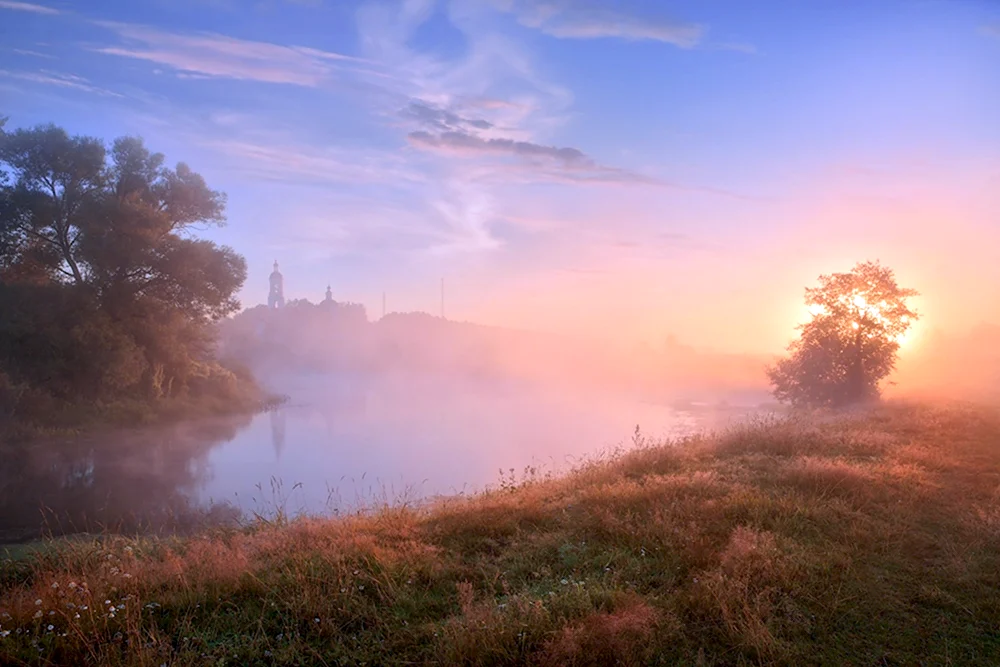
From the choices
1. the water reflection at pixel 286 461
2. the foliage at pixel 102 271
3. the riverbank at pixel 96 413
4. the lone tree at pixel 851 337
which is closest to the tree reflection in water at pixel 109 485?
the water reflection at pixel 286 461

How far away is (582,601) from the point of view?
13.8 ft

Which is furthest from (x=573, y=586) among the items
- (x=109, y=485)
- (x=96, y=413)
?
(x=96, y=413)

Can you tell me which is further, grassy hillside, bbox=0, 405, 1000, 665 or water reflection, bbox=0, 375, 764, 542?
water reflection, bbox=0, 375, 764, 542

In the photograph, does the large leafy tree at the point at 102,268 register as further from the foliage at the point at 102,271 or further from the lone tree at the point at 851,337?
the lone tree at the point at 851,337

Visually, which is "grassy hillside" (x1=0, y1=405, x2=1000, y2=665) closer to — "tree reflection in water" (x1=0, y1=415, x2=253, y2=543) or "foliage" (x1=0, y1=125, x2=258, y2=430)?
"tree reflection in water" (x1=0, y1=415, x2=253, y2=543)

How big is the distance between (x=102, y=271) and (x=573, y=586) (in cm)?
2566

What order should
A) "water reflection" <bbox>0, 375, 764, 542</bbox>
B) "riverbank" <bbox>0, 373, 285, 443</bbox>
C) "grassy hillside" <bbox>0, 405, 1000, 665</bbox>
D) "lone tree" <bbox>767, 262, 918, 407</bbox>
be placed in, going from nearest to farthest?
1. "grassy hillside" <bbox>0, 405, 1000, 665</bbox>
2. "water reflection" <bbox>0, 375, 764, 542</bbox>
3. "riverbank" <bbox>0, 373, 285, 443</bbox>
4. "lone tree" <bbox>767, 262, 918, 407</bbox>

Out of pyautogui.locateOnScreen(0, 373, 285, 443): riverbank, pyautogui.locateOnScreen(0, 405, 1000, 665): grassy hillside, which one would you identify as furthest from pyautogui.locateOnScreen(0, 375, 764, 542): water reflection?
pyautogui.locateOnScreen(0, 405, 1000, 665): grassy hillside

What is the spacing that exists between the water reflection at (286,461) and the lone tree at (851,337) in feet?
22.0

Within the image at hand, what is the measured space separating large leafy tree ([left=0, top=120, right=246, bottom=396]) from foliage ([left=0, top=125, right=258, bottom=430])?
43 millimetres

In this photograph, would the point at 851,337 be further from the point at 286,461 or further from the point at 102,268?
→ the point at 102,268

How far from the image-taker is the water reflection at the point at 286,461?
13.2m

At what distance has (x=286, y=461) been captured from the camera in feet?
61.3

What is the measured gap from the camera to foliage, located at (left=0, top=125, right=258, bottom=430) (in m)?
20.7
